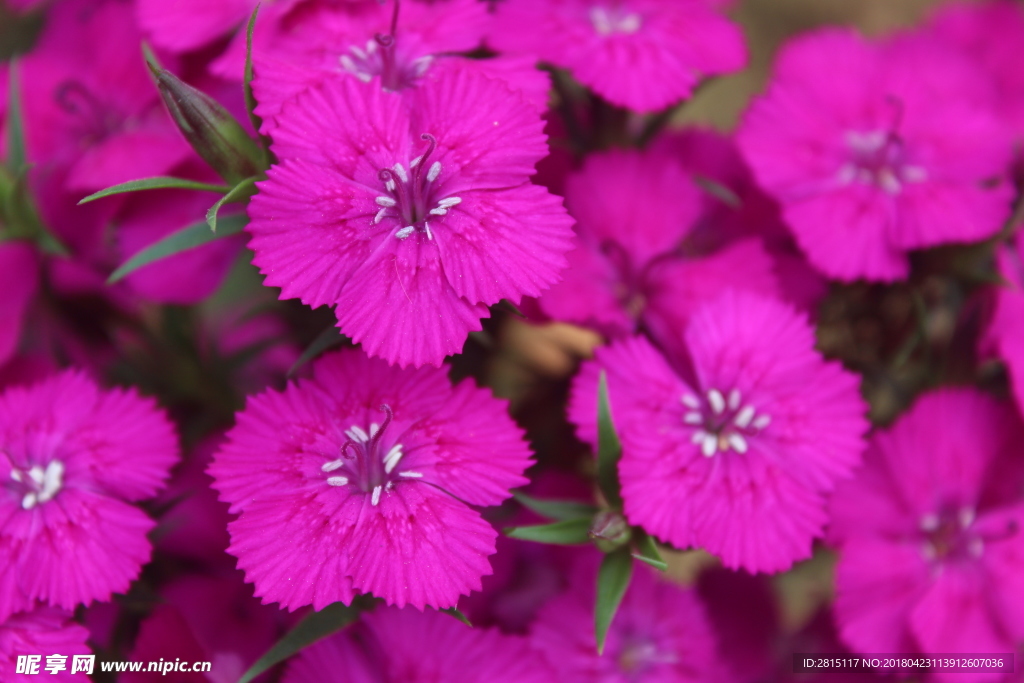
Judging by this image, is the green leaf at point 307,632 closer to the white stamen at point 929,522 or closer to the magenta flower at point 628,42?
the magenta flower at point 628,42

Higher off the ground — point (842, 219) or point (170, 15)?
point (170, 15)

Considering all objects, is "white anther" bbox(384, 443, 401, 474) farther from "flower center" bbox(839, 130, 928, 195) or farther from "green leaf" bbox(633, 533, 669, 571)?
"flower center" bbox(839, 130, 928, 195)

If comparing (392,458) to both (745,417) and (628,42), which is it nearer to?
(745,417)

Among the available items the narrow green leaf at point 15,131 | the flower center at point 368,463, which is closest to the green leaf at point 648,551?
the flower center at point 368,463

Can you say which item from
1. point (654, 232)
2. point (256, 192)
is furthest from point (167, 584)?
point (654, 232)

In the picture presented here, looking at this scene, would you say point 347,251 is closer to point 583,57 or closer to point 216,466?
point 216,466

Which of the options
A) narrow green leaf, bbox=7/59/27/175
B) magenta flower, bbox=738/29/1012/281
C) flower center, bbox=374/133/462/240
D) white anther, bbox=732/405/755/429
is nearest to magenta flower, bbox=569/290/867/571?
white anther, bbox=732/405/755/429

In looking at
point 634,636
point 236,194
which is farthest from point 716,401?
point 236,194
